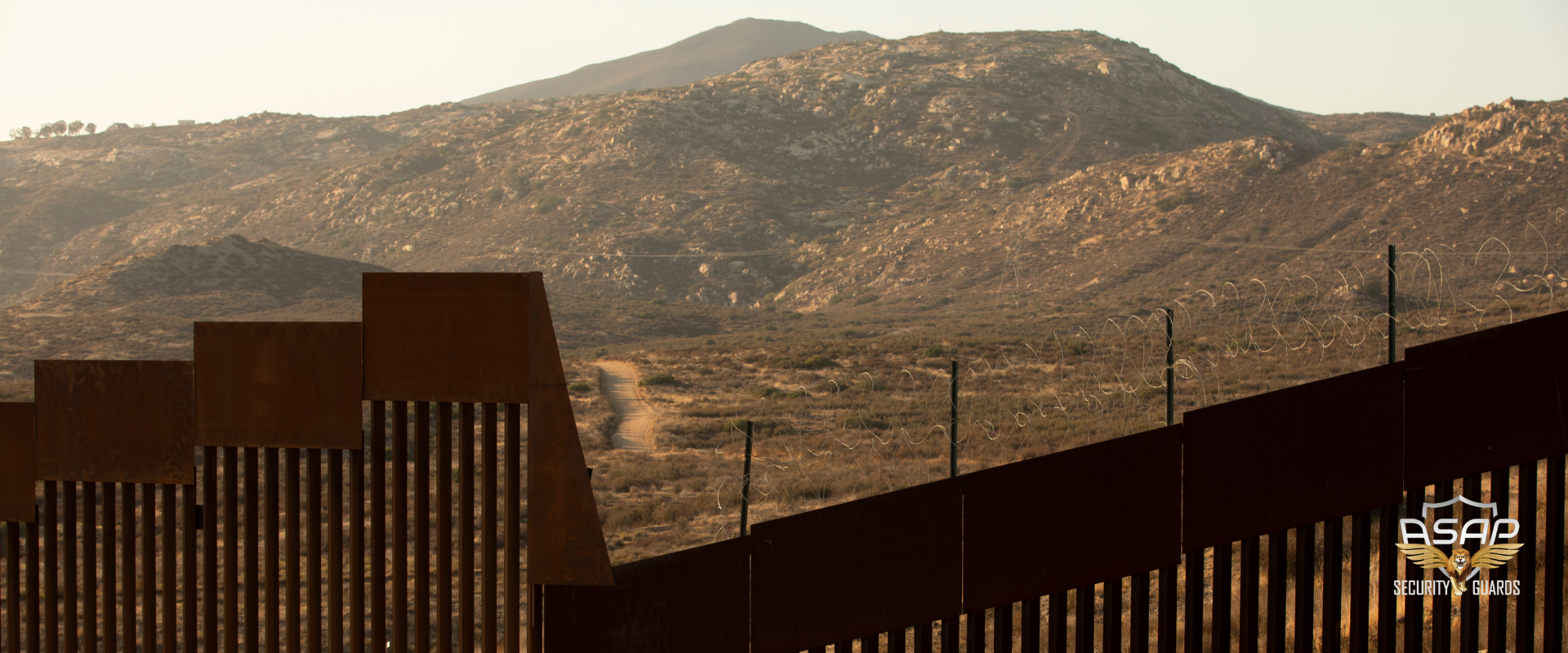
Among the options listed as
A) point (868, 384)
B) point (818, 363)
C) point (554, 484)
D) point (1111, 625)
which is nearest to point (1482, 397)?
point (1111, 625)

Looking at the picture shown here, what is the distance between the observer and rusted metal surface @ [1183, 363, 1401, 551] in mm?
3834

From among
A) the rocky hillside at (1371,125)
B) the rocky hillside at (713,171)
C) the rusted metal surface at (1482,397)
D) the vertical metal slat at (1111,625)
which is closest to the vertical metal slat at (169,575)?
the vertical metal slat at (1111,625)

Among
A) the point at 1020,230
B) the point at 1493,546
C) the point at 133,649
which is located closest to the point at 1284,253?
the point at 1020,230

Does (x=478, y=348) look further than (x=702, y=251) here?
No

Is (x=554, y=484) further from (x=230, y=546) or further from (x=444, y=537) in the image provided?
(x=230, y=546)

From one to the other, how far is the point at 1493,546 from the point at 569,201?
2816 inches

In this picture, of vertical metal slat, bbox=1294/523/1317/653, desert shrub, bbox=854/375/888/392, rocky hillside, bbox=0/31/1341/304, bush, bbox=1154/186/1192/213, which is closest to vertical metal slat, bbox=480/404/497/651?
vertical metal slat, bbox=1294/523/1317/653

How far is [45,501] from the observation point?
4352 mm

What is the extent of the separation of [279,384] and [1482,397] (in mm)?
4983

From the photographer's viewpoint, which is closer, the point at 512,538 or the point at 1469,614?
the point at 512,538

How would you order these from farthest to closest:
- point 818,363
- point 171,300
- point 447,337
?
point 171,300 < point 818,363 < point 447,337

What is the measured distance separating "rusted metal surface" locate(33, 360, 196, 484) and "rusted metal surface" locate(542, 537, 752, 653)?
188 centimetres

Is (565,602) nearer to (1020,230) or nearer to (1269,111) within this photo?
(1020,230)

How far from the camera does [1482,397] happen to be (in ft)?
13.4
